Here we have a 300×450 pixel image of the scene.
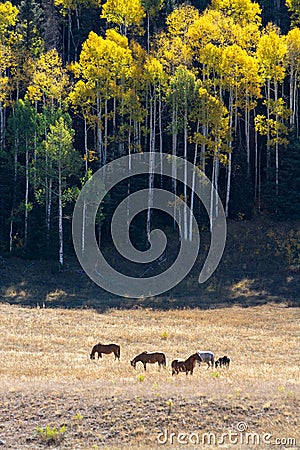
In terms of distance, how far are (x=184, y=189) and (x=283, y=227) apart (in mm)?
7616

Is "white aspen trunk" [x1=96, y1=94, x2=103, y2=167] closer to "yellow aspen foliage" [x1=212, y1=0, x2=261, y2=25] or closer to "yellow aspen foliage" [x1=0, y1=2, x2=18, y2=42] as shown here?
"yellow aspen foliage" [x1=0, y1=2, x2=18, y2=42]

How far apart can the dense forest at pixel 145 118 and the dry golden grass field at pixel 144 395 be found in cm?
1860

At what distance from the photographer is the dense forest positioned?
48812 mm

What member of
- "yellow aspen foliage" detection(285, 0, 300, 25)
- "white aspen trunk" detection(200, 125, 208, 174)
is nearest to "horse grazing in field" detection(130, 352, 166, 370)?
"white aspen trunk" detection(200, 125, 208, 174)

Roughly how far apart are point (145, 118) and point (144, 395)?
1533 inches

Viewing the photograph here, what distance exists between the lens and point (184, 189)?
51125mm

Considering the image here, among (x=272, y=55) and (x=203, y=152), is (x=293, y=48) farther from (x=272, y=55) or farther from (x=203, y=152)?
(x=203, y=152)

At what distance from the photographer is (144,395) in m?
18.3

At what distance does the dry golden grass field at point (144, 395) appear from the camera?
1634cm

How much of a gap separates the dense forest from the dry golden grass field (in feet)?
61.0

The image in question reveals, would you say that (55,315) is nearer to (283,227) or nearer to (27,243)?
(27,243)

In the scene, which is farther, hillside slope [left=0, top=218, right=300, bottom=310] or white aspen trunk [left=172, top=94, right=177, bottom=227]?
white aspen trunk [left=172, top=94, right=177, bottom=227]

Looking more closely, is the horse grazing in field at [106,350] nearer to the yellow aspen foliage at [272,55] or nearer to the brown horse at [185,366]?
the brown horse at [185,366]

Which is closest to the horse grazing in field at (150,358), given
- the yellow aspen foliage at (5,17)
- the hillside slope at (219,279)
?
the hillside slope at (219,279)
